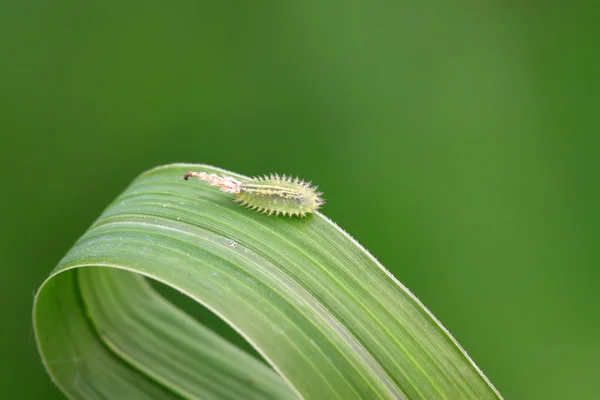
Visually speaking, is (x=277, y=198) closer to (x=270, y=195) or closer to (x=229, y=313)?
(x=270, y=195)

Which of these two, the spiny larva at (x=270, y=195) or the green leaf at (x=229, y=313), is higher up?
the spiny larva at (x=270, y=195)

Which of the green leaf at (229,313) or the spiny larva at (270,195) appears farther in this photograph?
the spiny larva at (270,195)

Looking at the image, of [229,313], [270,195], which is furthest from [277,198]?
[229,313]

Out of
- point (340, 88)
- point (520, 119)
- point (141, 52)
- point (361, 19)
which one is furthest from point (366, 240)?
point (141, 52)

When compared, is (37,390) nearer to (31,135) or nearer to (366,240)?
(31,135)
